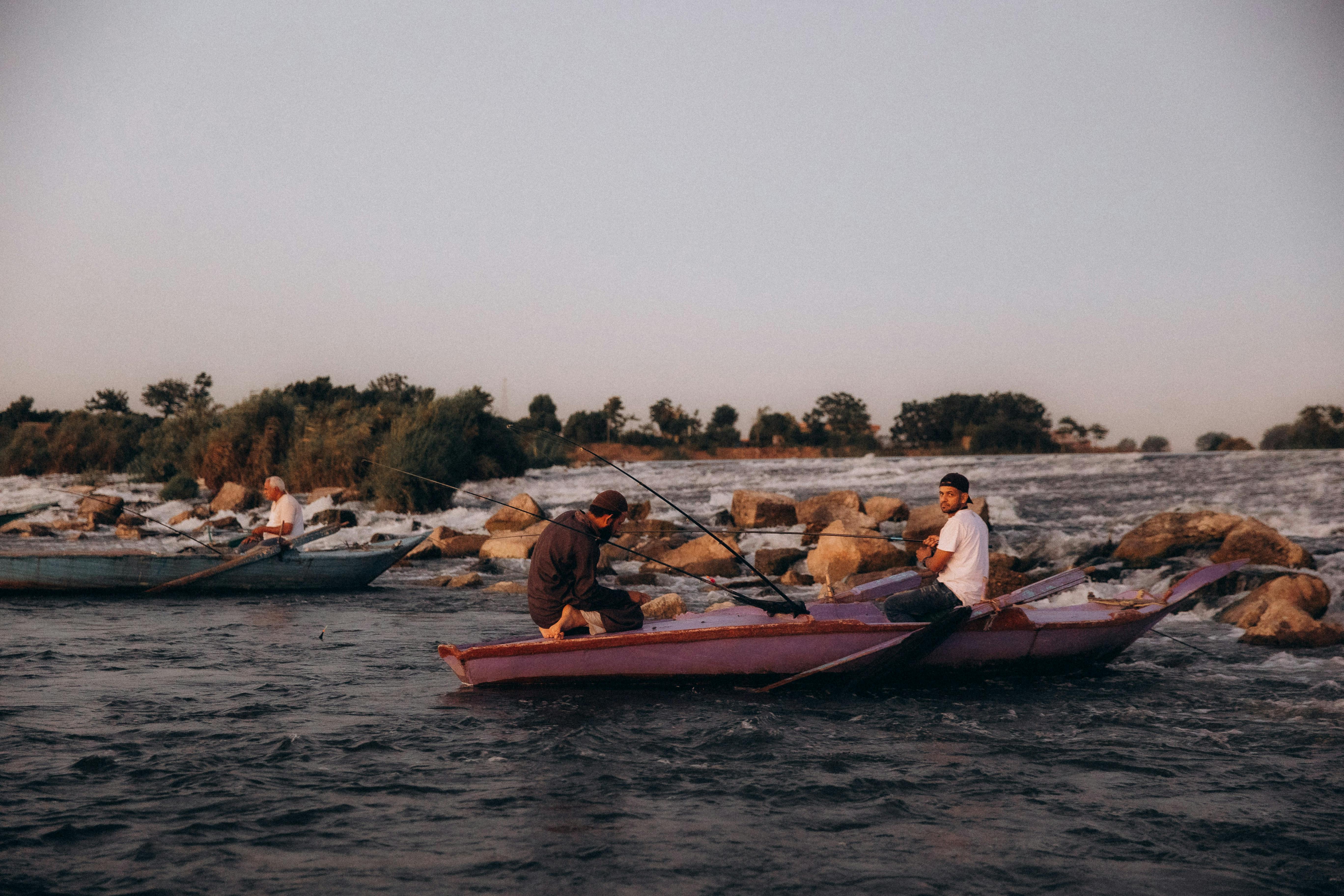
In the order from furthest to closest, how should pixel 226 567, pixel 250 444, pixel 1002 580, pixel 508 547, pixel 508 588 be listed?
pixel 250 444
pixel 508 547
pixel 508 588
pixel 226 567
pixel 1002 580

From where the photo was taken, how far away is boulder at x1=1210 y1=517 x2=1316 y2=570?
516 inches

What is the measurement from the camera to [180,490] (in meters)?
34.0

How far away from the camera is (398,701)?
7.50 metres

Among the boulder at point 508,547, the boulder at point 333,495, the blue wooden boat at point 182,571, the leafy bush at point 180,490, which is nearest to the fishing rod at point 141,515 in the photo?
the blue wooden boat at point 182,571

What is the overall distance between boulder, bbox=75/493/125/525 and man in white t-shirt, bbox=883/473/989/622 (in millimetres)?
24042

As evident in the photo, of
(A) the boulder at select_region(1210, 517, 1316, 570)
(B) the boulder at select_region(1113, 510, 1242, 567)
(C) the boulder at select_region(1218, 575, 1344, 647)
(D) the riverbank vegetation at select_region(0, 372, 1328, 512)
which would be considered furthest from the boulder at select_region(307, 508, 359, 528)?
(C) the boulder at select_region(1218, 575, 1344, 647)

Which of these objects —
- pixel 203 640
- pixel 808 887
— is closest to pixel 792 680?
pixel 808 887

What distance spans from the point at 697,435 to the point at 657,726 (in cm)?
8573

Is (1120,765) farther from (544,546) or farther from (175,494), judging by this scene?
(175,494)

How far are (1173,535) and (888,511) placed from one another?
20.0ft

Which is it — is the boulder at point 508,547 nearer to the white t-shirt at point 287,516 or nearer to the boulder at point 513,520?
the boulder at point 513,520

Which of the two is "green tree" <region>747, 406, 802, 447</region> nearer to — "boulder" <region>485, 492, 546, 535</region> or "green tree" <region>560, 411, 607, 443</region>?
"green tree" <region>560, 411, 607, 443</region>

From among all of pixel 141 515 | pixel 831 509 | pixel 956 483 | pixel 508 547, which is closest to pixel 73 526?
pixel 141 515

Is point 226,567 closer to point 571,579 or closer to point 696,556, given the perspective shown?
point 696,556
